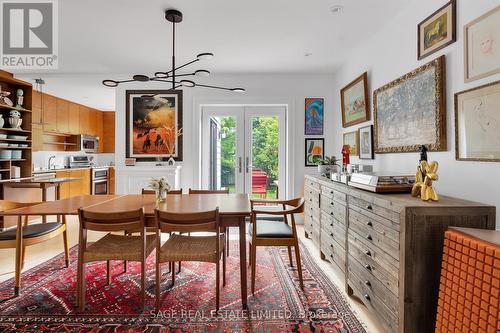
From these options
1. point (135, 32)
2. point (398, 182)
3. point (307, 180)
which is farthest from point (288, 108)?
point (398, 182)

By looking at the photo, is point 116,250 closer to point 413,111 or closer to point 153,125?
point 413,111

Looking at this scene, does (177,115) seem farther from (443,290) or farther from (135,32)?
(443,290)

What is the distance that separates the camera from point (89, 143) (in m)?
6.97

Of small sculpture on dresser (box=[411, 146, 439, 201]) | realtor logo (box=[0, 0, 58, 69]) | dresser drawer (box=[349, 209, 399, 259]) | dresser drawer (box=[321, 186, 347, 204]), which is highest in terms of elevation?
realtor logo (box=[0, 0, 58, 69])

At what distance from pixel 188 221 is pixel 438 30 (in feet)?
8.17

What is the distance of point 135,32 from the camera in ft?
10.2

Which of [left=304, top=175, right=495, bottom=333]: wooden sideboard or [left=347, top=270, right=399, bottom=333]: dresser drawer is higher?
[left=304, top=175, right=495, bottom=333]: wooden sideboard

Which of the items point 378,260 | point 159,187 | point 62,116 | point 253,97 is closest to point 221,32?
point 253,97

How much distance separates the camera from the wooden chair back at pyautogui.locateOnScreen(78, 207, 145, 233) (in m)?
2.00

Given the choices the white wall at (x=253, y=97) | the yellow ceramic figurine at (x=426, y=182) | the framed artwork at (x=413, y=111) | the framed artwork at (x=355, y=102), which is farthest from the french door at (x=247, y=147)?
the yellow ceramic figurine at (x=426, y=182)

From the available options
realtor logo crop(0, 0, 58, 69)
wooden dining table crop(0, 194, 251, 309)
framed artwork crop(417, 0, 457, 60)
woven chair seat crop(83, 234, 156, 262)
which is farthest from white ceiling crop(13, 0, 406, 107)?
woven chair seat crop(83, 234, 156, 262)

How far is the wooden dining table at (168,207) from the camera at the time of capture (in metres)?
2.12

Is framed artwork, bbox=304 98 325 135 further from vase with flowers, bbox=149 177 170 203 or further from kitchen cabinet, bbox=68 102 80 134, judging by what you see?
kitchen cabinet, bbox=68 102 80 134

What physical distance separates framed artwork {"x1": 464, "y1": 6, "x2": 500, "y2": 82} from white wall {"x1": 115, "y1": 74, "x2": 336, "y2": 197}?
290 cm
